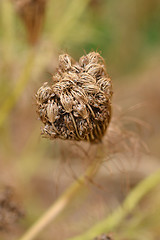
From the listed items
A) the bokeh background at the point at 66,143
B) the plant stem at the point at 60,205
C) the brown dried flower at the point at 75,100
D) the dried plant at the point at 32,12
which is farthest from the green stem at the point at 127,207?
the dried plant at the point at 32,12

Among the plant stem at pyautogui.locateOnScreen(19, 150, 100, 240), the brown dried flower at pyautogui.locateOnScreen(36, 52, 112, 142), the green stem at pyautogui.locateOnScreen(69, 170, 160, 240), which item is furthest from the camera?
the green stem at pyautogui.locateOnScreen(69, 170, 160, 240)

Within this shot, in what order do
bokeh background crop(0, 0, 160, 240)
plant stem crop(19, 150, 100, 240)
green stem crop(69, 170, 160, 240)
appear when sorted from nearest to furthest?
plant stem crop(19, 150, 100, 240), green stem crop(69, 170, 160, 240), bokeh background crop(0, 0, 160, 240)

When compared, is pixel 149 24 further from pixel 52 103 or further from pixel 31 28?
pixel 52 103

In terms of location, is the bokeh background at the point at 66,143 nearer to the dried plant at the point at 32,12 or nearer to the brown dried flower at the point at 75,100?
the dried plant at the point at 32,12

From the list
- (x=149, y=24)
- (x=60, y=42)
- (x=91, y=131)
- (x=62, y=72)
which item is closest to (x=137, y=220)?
(x=91, y=131)

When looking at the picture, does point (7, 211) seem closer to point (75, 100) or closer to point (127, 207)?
point (127, 207)

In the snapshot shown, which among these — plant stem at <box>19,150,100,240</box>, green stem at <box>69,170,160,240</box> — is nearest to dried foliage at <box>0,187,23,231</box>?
plant stem at <box>19,150,100,240</box>

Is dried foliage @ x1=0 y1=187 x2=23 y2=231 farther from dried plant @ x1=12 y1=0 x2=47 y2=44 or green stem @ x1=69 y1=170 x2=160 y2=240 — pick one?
dried plant @ x1=12 y1=0 x2=47 y2=44
